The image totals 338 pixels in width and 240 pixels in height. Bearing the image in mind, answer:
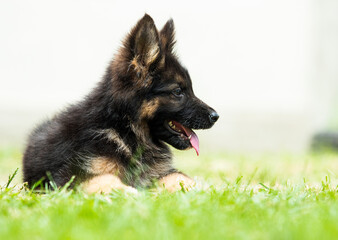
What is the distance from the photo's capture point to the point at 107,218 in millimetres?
2682

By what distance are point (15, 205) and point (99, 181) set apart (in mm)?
1012

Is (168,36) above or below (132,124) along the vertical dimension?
above

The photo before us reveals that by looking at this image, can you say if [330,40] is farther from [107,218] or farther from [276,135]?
[107,218]

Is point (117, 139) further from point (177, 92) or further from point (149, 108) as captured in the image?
point (177, 92)

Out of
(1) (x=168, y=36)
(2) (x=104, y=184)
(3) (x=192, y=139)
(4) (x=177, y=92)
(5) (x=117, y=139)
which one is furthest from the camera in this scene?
(1) (x=168, y=36)

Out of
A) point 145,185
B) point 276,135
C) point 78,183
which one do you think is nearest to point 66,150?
point 78,183

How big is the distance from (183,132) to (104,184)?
1.07m

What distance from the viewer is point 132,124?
4.47 metres

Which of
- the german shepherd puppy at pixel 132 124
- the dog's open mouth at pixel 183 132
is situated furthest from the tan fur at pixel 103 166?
the dog's open mouth at pixel 183 132

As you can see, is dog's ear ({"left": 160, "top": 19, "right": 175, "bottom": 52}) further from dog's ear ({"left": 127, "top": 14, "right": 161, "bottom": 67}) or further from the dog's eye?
the dog's eye

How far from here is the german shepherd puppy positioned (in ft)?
14.2

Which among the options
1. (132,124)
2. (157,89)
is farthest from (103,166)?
(157,89)

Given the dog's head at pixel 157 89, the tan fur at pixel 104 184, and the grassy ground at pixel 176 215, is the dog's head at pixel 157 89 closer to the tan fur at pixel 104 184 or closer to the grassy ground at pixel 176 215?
the tan fur at pixel 104 184

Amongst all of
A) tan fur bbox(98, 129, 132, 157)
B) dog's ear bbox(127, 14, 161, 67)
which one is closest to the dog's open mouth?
tan fur bbox(98, 129, 132, 157)
